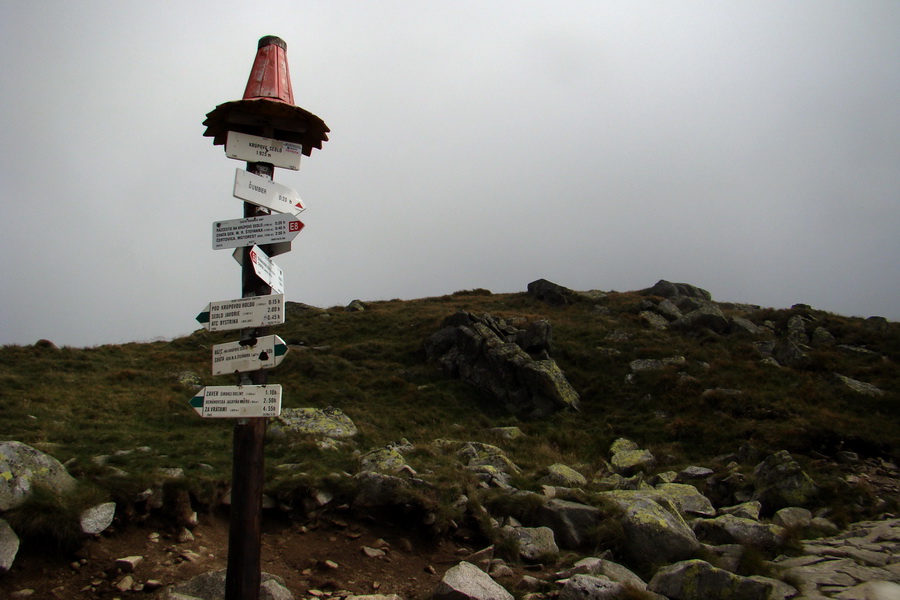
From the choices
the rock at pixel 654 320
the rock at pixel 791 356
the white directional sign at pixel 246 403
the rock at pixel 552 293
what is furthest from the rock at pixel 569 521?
the rock at pixel 552 293

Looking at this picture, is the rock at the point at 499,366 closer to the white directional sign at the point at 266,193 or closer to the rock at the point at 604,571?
the rock at the point at 604,571

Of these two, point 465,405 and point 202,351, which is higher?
point 202,351

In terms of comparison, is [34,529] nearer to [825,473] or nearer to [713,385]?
[825,473]

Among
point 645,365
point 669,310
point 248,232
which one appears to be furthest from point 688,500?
point 669,310

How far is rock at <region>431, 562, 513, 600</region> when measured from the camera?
21.1ft

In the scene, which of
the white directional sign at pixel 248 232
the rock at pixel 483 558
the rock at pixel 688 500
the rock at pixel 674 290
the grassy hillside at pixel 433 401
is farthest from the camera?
the rock at pixel 674 290

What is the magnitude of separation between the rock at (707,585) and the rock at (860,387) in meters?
17.3

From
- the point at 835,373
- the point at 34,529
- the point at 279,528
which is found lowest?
the point at 279,528

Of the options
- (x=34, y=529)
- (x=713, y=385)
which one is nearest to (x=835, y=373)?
(x=713, y=385)

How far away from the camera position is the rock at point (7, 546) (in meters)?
6.60

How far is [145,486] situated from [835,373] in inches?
968

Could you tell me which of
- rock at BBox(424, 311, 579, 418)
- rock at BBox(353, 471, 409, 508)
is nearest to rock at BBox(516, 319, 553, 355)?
rock at BBox(424, 311, 579, 418)

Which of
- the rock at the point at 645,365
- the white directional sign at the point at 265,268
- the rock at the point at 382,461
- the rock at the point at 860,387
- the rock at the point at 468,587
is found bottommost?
the rock at the point at 468,587

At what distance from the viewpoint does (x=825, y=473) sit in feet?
45.8
